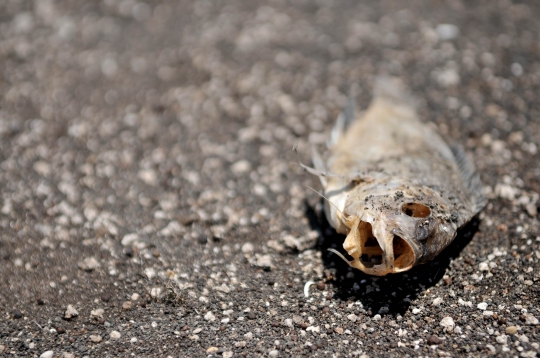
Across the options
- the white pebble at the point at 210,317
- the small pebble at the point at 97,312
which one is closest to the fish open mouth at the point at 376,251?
the white pebble at the point at 210,317

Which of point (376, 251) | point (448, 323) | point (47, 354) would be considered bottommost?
point (47, 354)

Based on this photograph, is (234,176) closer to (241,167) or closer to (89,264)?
(241,167)

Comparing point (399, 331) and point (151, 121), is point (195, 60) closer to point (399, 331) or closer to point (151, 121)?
point (151, 121)

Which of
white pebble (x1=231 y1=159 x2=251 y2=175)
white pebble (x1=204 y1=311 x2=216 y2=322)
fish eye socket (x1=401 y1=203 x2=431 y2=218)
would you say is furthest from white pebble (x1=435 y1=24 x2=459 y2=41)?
white pebble (x1=204 y1=311 x2=216 y2=322)

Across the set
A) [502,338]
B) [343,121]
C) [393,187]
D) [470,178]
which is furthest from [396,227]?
[343,121]

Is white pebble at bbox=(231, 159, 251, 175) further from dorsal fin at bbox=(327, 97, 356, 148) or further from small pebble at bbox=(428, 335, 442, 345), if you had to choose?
small pebble at bbox=(428, 335, 442, 345)

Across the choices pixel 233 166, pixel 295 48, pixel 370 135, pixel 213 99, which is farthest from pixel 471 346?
pixel 295 48
